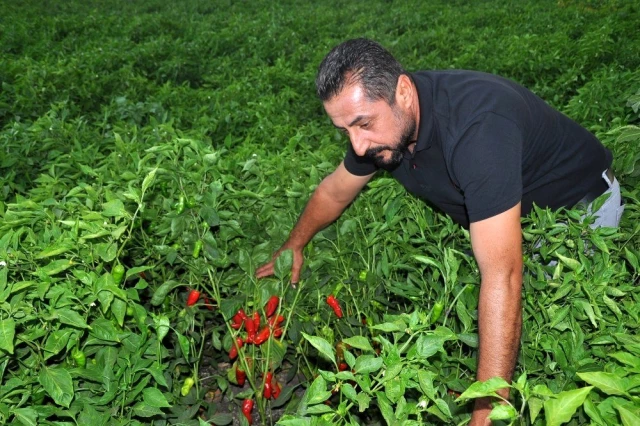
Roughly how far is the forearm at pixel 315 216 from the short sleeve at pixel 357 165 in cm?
15

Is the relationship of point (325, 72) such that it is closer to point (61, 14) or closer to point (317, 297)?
point (317, 297)

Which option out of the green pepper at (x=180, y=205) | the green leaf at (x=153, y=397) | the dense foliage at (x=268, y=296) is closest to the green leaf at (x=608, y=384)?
the dense foliage at (x=268, y=296)

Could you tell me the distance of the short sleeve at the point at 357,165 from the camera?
104 inches

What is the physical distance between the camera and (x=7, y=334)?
180 cm

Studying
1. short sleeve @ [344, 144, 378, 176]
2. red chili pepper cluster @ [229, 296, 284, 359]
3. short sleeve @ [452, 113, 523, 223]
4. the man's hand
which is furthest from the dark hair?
red chili pepper cluster @ [229, 296, 284, 359]

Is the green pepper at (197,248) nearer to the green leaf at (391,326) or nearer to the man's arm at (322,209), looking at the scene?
the man's arm at (322,209)

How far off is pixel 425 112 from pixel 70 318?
1253 mm

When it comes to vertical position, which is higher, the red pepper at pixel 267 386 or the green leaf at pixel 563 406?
the green leaf at pixel 563 406

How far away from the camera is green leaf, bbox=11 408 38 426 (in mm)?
1821

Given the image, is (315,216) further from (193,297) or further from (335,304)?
(193,297)

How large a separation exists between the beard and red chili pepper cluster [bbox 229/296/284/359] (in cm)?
69

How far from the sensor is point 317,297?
2.81m

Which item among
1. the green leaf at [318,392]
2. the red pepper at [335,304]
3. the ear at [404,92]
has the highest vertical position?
the ear at [404,92]

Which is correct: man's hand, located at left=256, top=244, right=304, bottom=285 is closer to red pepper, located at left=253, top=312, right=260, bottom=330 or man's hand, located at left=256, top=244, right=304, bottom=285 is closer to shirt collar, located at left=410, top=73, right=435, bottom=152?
red pepper, located at left=253, top=312, right=260, bottom=330
